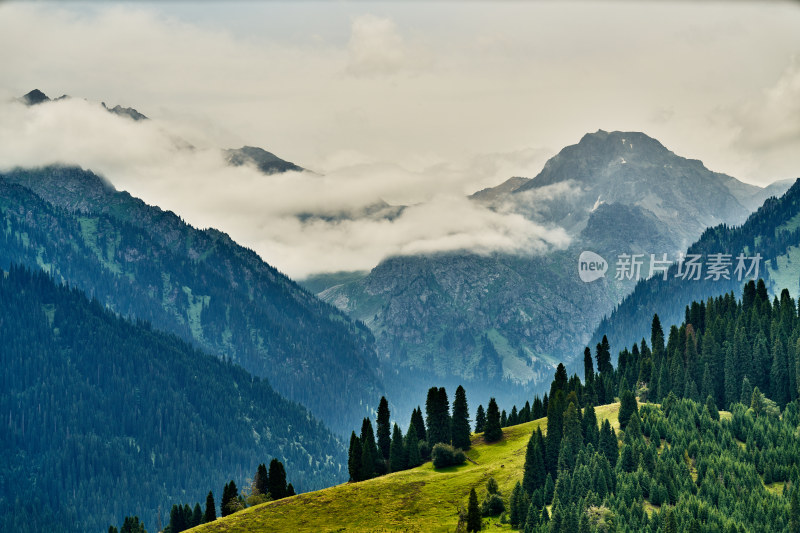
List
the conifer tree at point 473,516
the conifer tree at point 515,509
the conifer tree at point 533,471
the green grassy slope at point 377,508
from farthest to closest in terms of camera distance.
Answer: the conifer tree at point 533,471 → the green grassy slope at point 377,508 → the conifer tree at point 515,509 → the conifer tree at point 473,516

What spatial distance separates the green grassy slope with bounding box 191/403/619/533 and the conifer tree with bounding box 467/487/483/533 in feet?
11.5

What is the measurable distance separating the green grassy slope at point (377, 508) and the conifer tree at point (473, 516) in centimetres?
351

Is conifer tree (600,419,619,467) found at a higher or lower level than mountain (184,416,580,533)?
higher

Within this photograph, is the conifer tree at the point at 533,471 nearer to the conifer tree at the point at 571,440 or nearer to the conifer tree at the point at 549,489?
the conifer tree at the point at 549,489

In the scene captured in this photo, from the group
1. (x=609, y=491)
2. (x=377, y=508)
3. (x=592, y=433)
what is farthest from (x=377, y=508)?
(x=592, y=433)

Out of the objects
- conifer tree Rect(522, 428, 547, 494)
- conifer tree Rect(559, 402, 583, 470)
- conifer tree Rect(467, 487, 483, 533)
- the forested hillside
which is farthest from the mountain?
conifer tree Rect(559, 402, 583, 470)

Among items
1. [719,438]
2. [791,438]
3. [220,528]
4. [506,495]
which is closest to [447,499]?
[506,495]

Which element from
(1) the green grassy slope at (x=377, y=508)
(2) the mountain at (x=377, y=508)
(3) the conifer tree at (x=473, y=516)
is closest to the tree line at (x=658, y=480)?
(3) the conifer tree at (x=473, y=516)

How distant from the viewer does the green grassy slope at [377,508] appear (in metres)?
175

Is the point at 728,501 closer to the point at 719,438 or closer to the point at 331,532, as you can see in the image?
the point at 719,438

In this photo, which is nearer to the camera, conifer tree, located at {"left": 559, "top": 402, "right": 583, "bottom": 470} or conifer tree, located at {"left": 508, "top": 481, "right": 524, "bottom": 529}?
conifer tree, located at {"left": 508, "top": 481, "right": 524, "bottom": 529}

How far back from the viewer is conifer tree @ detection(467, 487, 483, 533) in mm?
166250

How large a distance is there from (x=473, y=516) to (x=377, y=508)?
82.7ft

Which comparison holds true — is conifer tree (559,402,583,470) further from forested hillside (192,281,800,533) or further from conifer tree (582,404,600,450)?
conifer tree (582,404,600,450)
